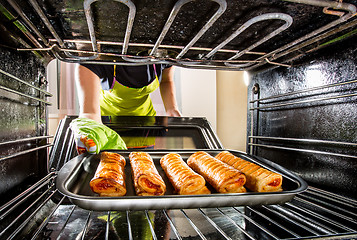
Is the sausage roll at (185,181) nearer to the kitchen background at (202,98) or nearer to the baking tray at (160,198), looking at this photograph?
the baking tray at (160,198)

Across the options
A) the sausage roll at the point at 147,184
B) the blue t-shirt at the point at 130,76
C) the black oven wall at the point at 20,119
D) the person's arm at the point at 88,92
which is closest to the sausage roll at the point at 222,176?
the sausage roll at the point at 147,184

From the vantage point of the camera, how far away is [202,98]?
421 cm

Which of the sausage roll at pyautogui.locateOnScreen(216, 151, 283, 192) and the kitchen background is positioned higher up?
the kitchen background

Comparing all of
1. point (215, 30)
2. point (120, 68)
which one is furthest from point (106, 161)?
point (120, 68)

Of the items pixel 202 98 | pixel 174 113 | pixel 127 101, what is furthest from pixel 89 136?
pixel 202 98

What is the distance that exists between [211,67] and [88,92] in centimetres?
109

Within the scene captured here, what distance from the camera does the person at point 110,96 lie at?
1.27 metres

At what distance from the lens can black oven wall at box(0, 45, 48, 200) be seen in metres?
0.83

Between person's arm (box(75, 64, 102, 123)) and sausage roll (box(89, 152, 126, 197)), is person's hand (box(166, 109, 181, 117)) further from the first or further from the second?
sausage roll (box(89, 152, 126, 197))

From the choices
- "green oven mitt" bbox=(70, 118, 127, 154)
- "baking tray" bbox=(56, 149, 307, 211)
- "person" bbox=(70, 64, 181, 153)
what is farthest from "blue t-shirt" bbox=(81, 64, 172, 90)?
"baking tray" bbox=(56, 149, 307, 211)

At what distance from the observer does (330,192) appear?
94cm

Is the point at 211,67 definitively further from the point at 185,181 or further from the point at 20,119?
the point at 20,119

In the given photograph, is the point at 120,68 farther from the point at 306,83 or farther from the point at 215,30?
the point at 306,83

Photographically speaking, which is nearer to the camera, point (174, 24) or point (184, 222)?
point (174, 24)
